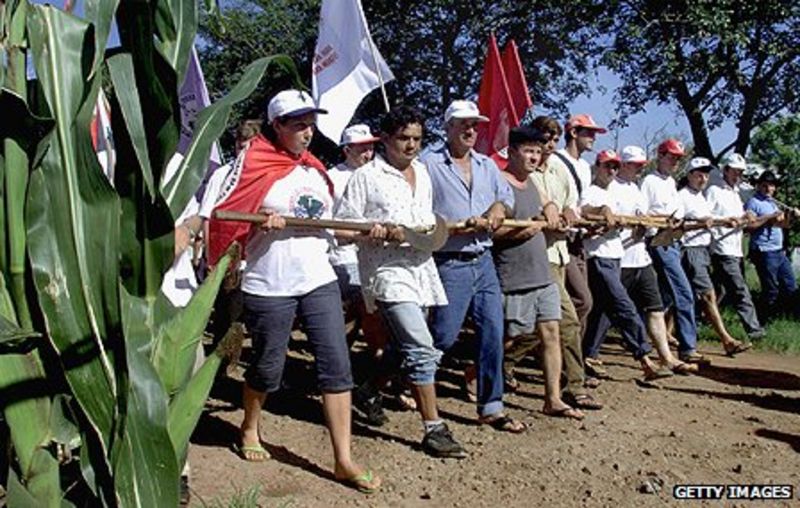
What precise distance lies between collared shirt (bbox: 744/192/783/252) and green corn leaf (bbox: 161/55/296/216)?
25.6 ft

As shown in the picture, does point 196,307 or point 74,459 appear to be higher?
point 196,307

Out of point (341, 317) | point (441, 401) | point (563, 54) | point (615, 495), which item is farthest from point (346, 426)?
point (563, 54)

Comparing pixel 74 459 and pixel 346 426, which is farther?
pixel 346 426

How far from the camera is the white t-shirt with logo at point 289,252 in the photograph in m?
4.41

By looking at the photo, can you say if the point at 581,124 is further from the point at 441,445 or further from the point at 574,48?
the point at 574,48

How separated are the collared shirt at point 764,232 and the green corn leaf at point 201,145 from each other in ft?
25.6

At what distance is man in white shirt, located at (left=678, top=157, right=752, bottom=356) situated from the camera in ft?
26.0

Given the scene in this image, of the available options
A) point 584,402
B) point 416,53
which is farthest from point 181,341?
point 416,53

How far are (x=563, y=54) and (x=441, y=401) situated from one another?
9.89m

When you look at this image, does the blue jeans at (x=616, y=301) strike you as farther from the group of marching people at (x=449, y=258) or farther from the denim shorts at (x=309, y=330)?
the denim shorts at (x=309, y=330)

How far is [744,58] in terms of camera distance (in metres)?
11.8

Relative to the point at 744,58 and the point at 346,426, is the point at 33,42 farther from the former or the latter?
the point at 744,58

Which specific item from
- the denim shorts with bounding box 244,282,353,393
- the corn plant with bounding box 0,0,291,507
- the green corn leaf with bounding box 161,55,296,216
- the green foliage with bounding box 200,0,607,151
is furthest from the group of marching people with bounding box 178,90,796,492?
the green foliage with bounding box 200,0,607,151

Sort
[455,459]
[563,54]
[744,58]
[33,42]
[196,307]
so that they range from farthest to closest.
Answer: [563,54] < [744,58] < [455,459] < [196,307] < [33,42]
